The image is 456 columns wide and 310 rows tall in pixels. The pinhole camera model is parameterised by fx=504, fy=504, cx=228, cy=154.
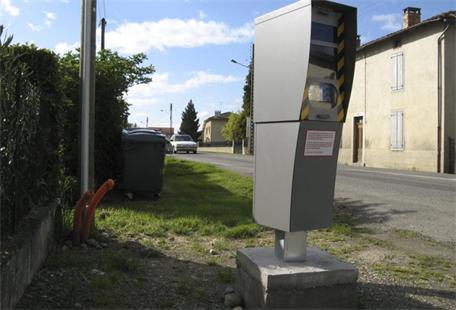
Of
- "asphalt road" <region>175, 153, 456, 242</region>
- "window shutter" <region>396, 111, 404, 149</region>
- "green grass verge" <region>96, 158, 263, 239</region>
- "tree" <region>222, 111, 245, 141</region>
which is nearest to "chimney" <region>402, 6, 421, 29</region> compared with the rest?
"window shutter" <region>396, 111, 404, 149</region>

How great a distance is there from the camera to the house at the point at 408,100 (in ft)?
70.5

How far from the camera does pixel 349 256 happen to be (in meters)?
5.89

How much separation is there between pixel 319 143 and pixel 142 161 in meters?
6.55

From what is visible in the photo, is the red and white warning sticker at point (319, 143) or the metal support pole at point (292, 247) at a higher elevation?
the red and white warning sticker at point (319, 143)

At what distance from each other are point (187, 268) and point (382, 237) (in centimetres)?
306

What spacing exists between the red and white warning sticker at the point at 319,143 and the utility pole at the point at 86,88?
3.83m

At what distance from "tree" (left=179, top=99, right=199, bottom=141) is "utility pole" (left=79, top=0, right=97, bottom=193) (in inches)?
3611

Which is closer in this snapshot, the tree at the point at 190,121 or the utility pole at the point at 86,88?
the utility pole at the point at 86,88

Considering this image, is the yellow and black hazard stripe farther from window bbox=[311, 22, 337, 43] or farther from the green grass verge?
the green grass verge

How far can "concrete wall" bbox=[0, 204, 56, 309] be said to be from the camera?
3441mm

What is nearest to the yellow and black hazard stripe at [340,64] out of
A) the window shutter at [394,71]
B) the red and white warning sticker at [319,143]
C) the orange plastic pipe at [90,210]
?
the red and white warning sticker at [319,143]

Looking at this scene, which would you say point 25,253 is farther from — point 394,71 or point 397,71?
point 394,71

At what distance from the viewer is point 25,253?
4.03 meters

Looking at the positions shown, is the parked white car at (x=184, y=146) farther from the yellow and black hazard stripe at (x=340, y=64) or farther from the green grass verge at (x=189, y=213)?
the yellow and black hazard stripe at (x=340, y=64)
